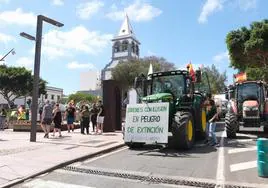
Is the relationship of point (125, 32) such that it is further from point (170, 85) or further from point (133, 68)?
point (170, 85)

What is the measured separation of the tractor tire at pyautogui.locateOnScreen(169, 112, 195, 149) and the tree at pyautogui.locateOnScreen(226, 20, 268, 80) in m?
23.6

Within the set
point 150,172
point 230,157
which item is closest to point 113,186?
point 150,172

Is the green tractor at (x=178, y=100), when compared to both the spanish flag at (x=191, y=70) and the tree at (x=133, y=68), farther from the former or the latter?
the tree at (x=133, y=68)

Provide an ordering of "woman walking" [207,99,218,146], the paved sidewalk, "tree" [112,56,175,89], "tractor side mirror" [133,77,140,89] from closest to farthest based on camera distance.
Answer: the paved sidewalk
"woman walking" [207,99,218,146]
"tractor side mirror" [133,77,140,89]
"tree" [112,56,175,89]

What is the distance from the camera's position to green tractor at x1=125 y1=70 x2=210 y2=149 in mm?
12461

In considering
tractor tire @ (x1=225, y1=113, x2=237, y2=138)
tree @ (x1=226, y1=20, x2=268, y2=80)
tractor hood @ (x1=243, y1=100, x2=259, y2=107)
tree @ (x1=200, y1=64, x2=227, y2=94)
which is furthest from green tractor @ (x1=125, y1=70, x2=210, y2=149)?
tree @ (x1=200, y1=64, x2=227, y2=94)

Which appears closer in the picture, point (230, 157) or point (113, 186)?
point (113, 186)

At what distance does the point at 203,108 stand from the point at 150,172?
7.10m

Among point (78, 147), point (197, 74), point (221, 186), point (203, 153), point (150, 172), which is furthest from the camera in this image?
point (197, 74)

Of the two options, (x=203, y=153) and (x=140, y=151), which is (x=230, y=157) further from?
(x=140, y=151)

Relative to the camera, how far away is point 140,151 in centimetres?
1266

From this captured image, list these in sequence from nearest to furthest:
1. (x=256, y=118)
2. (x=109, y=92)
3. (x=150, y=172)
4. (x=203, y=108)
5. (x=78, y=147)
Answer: (x=150, y=172)
(x=78, y=147)
(x=203, y=108)
(x=256, y=118)
(x=109, y=92)

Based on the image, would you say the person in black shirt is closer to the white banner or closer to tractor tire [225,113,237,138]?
the white banner

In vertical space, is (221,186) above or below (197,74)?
below
